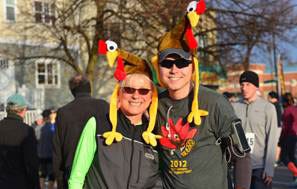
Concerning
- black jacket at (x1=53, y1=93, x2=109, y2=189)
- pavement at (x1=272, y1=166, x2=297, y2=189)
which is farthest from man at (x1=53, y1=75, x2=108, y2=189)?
pavement at (x1=272, y1=166, x2=297, y2=189)

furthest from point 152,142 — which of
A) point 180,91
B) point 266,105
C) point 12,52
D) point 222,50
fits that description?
point 12,52

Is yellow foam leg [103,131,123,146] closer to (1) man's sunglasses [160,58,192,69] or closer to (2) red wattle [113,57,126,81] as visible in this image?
(2) red wattle [113,57,126,81]

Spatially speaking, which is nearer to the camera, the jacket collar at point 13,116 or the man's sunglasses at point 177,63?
the man's sunglasses at point 177,63

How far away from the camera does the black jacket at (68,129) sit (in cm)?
522

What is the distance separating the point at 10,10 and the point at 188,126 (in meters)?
20.3

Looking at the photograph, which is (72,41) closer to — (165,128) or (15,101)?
(15,101)

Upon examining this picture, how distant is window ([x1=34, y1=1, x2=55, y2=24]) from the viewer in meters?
19.7

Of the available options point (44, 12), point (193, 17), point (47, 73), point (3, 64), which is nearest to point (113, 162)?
point (193, 17)

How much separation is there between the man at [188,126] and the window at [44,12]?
17013 millimetres

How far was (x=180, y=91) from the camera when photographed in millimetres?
3133

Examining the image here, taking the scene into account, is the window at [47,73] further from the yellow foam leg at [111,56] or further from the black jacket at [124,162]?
the black jacket at [124,162]

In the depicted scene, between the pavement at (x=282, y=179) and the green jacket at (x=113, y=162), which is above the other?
the green jacket at (x=113, y=162)

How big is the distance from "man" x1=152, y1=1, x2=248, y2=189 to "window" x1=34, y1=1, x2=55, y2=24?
17013mm

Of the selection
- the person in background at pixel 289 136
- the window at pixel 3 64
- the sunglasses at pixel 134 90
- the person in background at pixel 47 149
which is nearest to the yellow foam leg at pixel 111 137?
the sunglasses at pixel 134 90
